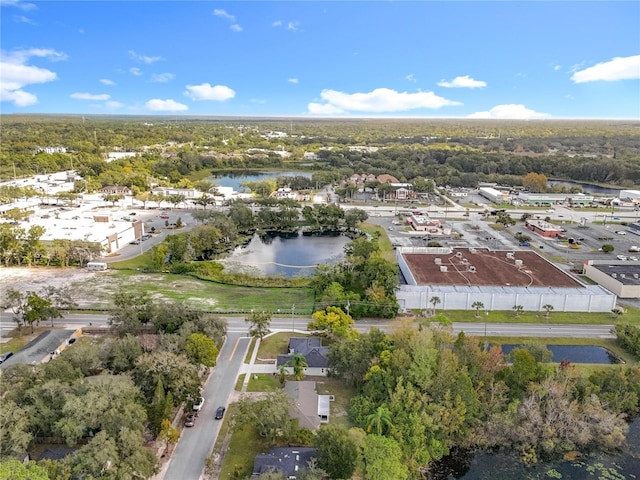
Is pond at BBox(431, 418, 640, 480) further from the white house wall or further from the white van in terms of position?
the white van

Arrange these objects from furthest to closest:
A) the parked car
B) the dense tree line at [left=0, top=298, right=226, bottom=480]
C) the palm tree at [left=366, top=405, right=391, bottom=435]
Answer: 1. the parked car
2. the palm tree at [left=366, top=405, right=391, bottom=435]
3. the dense tree line at [left=0, top=298, right=226, bottom=480]

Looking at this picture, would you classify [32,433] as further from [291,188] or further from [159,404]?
[291,188]

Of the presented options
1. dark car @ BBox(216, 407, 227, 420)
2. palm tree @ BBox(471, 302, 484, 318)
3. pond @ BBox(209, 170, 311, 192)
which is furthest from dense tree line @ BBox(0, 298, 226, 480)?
pond @ BBox(209, 170, 311, 192)

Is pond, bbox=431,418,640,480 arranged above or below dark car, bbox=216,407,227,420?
below

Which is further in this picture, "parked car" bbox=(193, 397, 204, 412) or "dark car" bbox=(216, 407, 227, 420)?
"parked car" bbox=(193, 397, 204, 412)

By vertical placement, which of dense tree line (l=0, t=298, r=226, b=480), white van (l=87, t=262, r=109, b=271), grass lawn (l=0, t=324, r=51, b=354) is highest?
dense tree line (l=0, t=298, r=226, b=480)

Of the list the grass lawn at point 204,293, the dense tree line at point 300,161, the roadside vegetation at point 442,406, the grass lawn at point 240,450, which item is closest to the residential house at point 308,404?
the roadside vegetation at point 442,406

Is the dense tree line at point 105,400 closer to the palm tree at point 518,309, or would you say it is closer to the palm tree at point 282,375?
the palm tree at point 282,375

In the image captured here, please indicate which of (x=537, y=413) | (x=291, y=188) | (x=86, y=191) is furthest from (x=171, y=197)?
(x=537, y=413)
